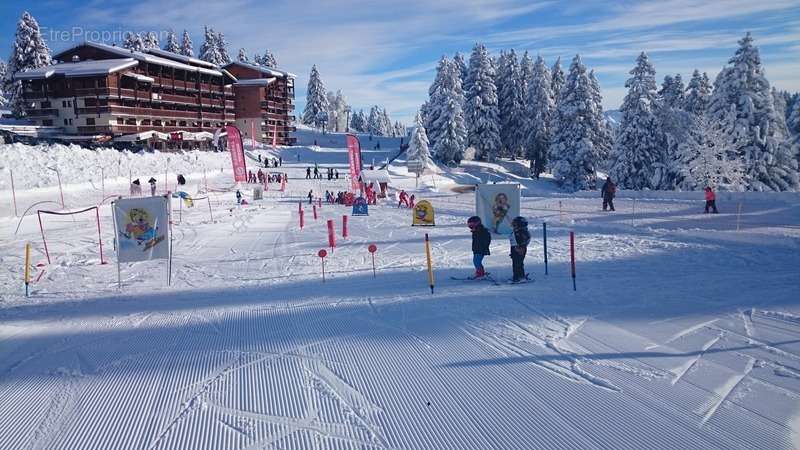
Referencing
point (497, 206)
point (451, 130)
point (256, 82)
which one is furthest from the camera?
point (256, 82)

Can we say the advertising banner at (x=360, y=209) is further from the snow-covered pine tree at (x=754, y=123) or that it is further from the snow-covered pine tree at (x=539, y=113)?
the snow-covered pine tree at (x=539, y=113)

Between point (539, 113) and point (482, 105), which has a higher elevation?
point (482, 105)

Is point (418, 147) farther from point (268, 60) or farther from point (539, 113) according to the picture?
point (268, 60)

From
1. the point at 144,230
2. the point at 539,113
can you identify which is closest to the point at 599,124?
the point at 539,113

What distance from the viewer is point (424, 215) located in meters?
19.8

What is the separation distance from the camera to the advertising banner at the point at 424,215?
19672 millimetres

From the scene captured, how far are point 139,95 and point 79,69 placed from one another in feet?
19.7

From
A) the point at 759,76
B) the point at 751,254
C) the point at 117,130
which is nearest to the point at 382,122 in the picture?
the point at 117,130

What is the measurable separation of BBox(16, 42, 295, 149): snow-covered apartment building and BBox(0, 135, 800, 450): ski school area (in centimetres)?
4032

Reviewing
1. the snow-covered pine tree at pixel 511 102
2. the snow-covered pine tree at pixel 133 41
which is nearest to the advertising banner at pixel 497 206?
the snow-covered pine tree at pixel 511 102

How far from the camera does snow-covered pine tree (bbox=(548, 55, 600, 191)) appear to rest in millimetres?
46875

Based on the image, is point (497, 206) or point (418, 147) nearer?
point (497, 206)

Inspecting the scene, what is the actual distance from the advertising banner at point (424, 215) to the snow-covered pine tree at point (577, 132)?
1233 inches

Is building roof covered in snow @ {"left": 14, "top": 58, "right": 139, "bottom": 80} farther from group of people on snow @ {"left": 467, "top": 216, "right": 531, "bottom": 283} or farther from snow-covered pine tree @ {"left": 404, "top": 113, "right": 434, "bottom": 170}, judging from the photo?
group of people on snow @ {"left": 467, "top": 216, "right": 531, "bottom": 283}
